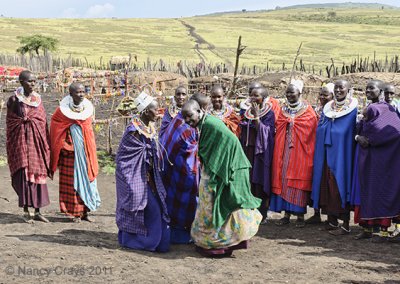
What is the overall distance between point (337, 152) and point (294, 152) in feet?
2.00

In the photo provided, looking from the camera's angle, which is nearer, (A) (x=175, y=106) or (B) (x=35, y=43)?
(A) (x=175, y=106)

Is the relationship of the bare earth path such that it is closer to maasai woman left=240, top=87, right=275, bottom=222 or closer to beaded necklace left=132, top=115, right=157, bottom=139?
maasai woman left=240, top=87, right=275, bottom=222

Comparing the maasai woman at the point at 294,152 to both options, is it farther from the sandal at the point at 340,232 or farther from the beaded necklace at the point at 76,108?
the beaded necklace at the point at 76,108

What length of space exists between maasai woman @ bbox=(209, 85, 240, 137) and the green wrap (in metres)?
1.57

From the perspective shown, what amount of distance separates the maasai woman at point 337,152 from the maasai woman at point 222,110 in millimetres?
1152

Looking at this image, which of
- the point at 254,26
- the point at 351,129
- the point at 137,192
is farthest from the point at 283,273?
the point at 254,26

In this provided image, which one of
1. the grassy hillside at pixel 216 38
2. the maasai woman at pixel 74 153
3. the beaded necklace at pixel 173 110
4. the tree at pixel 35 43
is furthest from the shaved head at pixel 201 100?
the grassy hillside at pixel 216 38

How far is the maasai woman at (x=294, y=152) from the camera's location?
793 centimetres

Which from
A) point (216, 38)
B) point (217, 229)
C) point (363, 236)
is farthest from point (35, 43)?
point (217, 229)

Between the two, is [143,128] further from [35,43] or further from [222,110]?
[35,43]

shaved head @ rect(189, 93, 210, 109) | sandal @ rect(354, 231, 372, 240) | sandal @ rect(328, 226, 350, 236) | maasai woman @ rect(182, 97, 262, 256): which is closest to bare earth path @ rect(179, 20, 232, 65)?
sandal @ rect(328, 226, 350, 236)

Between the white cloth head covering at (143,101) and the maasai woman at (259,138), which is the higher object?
the white cloth head covering at (143,101)

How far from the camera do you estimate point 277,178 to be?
807 cm

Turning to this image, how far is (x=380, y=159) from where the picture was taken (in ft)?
23.8
